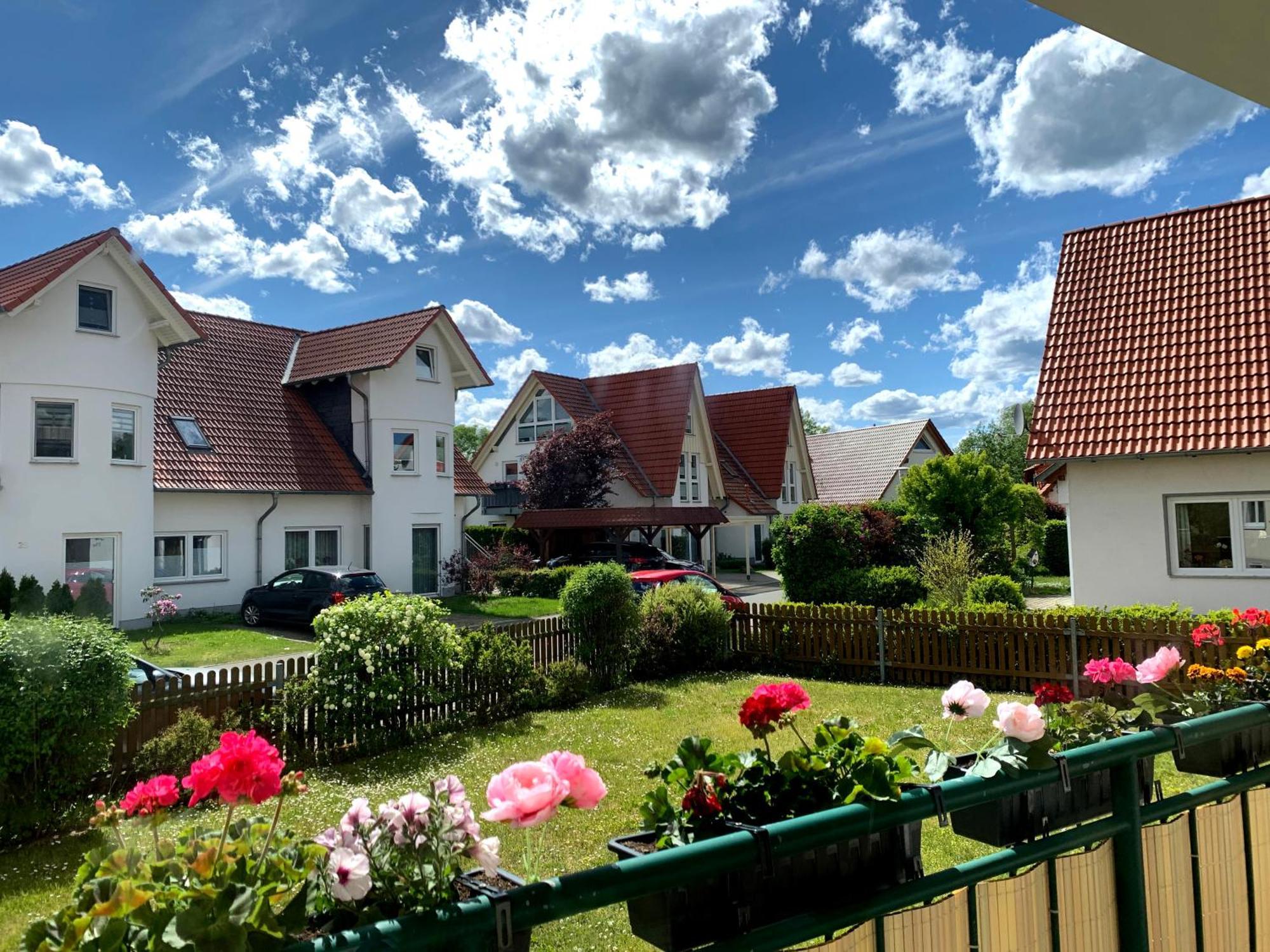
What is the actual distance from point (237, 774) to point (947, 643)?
12.7 m

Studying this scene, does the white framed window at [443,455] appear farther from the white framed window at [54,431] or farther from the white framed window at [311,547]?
the white framed window at [54,431]

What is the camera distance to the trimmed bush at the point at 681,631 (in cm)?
1409

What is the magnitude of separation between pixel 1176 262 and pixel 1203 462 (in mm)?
4816

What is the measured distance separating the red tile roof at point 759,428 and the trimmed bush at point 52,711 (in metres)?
34.4

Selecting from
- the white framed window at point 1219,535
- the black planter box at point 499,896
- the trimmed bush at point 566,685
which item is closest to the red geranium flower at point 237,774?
the black planter box at point 499,896

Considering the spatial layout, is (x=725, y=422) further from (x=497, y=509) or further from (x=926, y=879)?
(x=926, y=879)

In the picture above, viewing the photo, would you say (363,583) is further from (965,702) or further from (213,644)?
(965,702)

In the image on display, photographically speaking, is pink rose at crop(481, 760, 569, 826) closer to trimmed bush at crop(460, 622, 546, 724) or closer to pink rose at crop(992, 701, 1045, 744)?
pink rose at crop(992, 701, 1045, 744)

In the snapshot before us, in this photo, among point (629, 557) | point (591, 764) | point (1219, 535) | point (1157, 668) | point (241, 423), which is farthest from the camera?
point (629, 557)

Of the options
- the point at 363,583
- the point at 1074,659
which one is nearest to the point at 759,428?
the point at 363,583

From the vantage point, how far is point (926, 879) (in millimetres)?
2088

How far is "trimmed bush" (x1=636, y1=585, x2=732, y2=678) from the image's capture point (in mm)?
14094

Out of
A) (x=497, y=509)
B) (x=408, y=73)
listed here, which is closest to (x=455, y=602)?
(x=497, y=509)

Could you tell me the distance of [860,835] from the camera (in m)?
1.95
